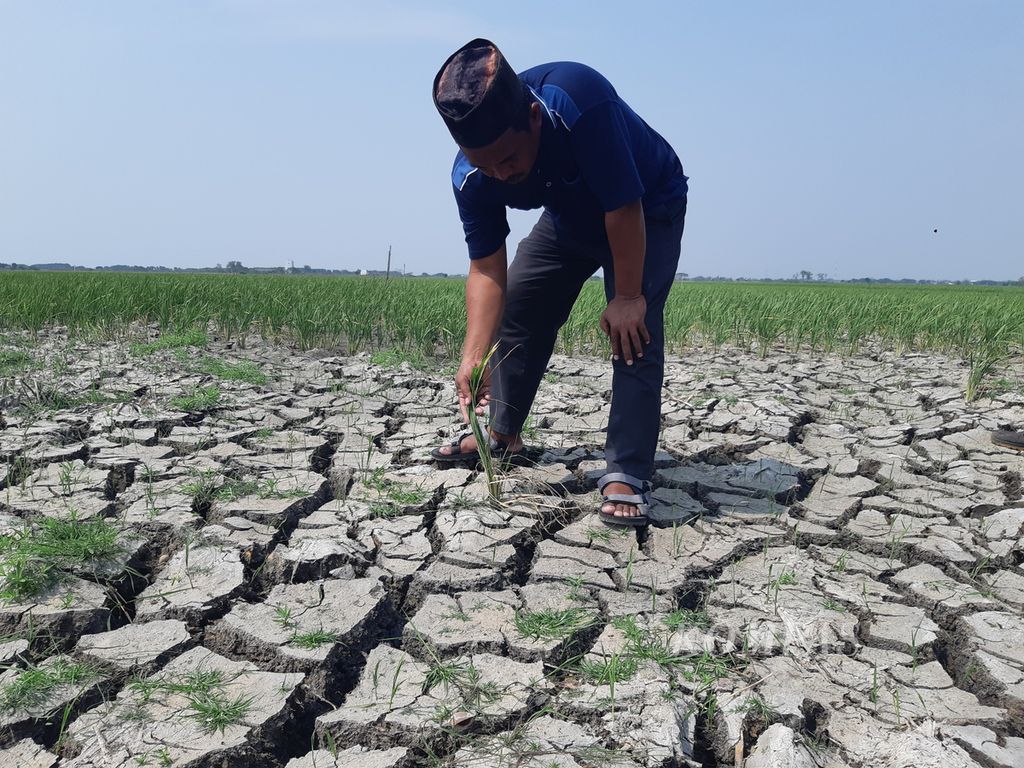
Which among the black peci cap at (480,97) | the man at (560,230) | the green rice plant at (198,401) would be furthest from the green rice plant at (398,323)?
the black peci cap at (480,97)

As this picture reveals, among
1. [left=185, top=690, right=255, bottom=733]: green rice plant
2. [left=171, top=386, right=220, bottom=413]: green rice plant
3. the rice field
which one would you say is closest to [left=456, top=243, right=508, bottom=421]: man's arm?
[left=185, top=690, right=255, bottom=733]: green rice plant

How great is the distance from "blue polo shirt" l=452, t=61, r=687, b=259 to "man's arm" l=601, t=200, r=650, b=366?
0.05 metres

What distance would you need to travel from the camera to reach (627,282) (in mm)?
1966

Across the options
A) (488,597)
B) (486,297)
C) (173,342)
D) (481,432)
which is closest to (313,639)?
(488,597)

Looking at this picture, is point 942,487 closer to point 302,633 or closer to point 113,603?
point 302,633

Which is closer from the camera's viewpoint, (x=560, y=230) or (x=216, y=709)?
(x=216, y=709)

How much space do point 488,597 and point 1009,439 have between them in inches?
87.2

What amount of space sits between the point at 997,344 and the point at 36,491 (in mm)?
4211

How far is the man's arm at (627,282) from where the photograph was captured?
1885 mm

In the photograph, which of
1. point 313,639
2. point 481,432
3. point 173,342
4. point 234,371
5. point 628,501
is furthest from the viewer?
point 173,342

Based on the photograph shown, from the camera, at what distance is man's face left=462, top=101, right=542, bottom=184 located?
173 cm

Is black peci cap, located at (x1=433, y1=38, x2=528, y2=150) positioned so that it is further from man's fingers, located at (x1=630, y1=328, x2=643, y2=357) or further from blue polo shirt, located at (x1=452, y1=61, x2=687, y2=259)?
man's fingers, located at (x1=630, y1=328, x2=643, y2=357)

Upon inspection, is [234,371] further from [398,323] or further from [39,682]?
[39,682]

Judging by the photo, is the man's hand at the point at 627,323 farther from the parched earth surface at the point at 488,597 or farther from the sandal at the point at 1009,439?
the sandal at the point at 1009,439
